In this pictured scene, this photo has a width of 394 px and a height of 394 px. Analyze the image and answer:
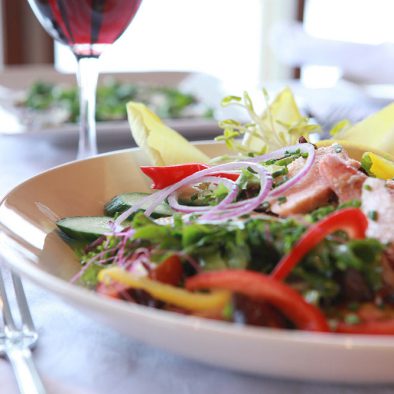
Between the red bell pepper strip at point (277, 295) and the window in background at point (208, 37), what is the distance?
20.2ft

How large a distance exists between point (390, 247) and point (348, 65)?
3.53 m

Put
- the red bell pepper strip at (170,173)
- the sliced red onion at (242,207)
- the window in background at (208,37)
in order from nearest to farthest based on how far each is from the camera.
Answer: the sliced red onion at (242,207)
the red bell pepper strip at (170,173)
the window in background at (208,37)

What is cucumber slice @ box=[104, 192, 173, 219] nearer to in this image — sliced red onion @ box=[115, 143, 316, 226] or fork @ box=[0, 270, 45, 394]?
sliced red onion @ box=[115, 143, 316, 226]

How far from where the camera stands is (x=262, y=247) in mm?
883

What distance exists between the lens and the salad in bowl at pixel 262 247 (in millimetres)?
774

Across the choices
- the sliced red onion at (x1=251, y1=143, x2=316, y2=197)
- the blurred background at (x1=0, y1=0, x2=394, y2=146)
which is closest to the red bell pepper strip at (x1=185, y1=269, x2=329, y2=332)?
the sliced red onion at (x1=251, y1=143, x2=316, y2=197)

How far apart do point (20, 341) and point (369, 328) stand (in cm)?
49

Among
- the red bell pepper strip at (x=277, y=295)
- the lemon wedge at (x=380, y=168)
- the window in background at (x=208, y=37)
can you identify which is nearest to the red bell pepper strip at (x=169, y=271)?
the red bell pepper strip at (x=277, y=295)

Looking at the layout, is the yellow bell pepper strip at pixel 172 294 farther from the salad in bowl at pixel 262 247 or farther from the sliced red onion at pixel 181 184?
the sliced red onion at pixel 181 184

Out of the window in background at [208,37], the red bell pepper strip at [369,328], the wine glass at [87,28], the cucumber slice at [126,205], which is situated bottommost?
the window in background at [208,37]

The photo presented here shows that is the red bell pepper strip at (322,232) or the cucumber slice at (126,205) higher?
the red bell pepper strip at (322,232)

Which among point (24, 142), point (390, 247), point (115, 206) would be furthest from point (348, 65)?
point (390, 247)

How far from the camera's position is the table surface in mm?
805

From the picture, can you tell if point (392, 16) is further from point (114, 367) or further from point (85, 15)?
point (114, 367)
